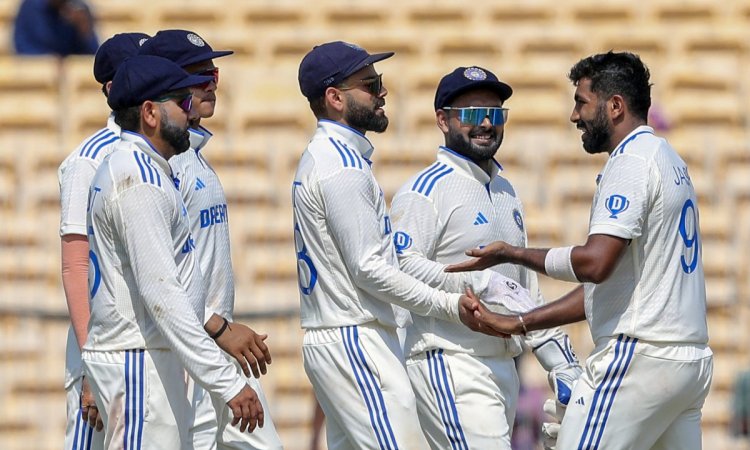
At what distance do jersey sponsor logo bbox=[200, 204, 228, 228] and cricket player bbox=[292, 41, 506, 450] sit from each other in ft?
1.44

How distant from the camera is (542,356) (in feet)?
21.7

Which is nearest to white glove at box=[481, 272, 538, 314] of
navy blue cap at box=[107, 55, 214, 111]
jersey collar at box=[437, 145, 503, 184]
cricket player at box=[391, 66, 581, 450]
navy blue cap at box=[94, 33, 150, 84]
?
Result: cricket player at box=[391, 66, 581, 450]

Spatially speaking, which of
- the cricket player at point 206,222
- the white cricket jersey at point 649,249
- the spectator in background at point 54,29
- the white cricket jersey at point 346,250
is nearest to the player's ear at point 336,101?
the white cricket jersey at point 346,250

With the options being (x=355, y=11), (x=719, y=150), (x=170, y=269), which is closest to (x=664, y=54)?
(x=719, y=150)

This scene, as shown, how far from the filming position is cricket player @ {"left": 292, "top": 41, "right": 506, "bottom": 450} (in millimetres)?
5875

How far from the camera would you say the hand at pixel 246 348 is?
5801 millimetres

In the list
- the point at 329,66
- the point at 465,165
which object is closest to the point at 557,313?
the point at 465,165

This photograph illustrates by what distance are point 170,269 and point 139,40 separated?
1.63 meters

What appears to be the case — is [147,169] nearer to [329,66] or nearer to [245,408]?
[245,408]

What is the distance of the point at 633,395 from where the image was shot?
5586 millimetres

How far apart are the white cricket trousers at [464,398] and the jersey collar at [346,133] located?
2.95 feet

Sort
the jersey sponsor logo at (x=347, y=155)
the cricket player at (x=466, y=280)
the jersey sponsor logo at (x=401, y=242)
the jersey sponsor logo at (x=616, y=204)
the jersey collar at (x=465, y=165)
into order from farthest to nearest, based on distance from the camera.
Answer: the jersey collar at (x=465, y=165) → the jersey sponsor logo at (x=401, y=242) → the cricket player at (x=466, y=280) → the jersey sponsor logo at (x=347, y=155) → the jersey sponsor logo at (x=616, y=204)

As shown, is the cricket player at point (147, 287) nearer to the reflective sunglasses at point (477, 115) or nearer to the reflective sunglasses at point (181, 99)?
the reflective sunglasses at point (181, 99)

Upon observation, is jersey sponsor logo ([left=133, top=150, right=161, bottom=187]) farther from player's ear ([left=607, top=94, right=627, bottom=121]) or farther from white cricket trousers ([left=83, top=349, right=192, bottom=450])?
player's ear ([left=607, top=94, right=627, bottom=121])
